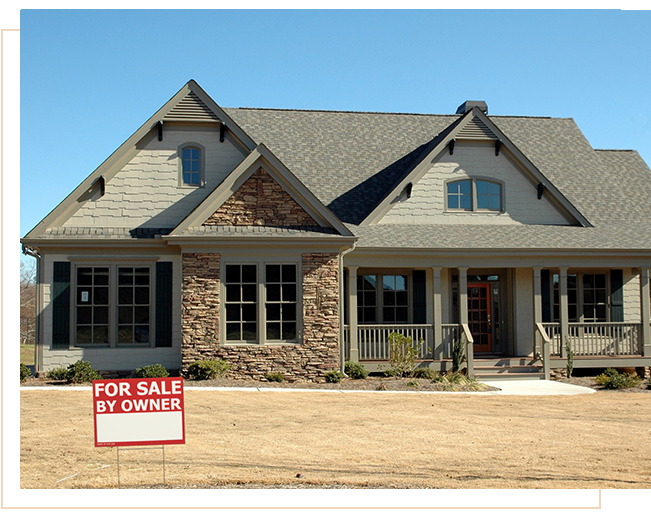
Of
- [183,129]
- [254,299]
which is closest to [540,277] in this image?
[254,299]

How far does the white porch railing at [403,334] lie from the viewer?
18188 mm

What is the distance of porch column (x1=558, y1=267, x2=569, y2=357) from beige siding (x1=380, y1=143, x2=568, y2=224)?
2148 millimetres

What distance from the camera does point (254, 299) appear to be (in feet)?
55.0

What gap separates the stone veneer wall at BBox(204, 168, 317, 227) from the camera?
55.2 feet

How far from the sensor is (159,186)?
17.7 m

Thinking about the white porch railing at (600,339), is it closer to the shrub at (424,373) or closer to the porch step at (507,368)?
the porch step at (507,368)

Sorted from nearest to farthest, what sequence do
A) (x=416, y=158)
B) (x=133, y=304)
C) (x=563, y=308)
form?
(x=133, y=304)
(x=563, y=308)
(x=416, y=158)

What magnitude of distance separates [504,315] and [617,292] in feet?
11.2

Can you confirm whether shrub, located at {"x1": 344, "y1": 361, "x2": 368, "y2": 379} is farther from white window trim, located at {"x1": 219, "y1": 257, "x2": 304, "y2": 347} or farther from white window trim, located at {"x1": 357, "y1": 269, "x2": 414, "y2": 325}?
white window trim, located at {"x1": 357, "y1": 269, "x2": 414, "y2": 325}

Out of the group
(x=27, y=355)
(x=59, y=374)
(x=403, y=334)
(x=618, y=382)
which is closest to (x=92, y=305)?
(x=59, y=374)

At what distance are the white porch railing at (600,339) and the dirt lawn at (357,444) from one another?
4.63 meters

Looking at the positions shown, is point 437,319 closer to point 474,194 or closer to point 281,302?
point 474,194

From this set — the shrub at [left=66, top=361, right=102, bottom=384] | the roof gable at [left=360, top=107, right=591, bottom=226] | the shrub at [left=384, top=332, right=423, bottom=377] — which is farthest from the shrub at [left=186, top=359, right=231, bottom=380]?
the roof gable at [left=360, top=107, right=591, bottom=226]

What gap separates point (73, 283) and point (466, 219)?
10.8 meters
